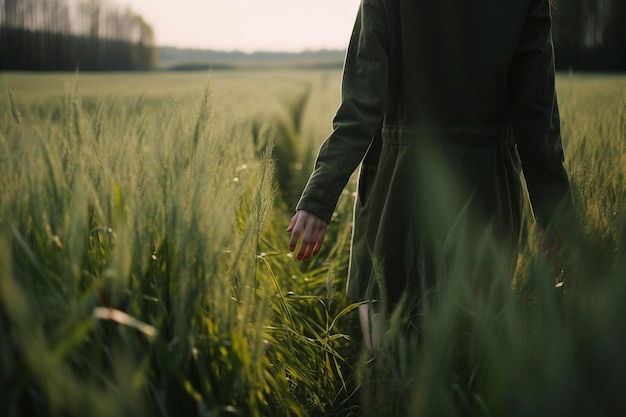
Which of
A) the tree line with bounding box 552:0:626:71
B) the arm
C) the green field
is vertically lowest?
the green field

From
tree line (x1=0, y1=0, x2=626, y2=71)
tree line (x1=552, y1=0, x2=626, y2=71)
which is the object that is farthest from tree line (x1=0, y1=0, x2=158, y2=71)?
tree line (x1=552, y1=0, x2=626, y2=71)

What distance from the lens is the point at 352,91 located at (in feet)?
4.43

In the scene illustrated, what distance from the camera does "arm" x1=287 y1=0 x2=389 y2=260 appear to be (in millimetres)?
1272

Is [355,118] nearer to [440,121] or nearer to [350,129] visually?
[350,129]

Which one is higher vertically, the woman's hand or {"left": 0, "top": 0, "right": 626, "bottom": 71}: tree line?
{"left": 0, "top": 0, "right": 626, "bottom": 71}: tree line

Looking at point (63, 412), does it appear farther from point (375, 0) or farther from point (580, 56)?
point (580, 56)

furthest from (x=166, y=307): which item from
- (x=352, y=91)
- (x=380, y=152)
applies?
(x=380, y=152)

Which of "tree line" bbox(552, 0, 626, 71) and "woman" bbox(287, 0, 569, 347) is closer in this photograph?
"woman" bbox(287, 0, 569, 347)

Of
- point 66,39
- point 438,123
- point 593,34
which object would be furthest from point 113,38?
point 438,123

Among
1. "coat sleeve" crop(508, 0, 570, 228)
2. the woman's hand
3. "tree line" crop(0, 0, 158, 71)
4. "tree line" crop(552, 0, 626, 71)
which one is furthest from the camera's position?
"tree line" crop(0, 0, 158, 71)

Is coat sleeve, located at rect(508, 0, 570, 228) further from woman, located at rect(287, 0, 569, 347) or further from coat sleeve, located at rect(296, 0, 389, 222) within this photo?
coat sleeve, located at rect(296, 0, 389, 222)

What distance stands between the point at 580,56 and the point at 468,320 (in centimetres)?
3219

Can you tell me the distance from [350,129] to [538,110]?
0.52 meters

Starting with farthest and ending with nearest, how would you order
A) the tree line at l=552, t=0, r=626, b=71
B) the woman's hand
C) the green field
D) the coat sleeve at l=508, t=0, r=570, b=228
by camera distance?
the tree line at l=552, t=0, r=626, b=71 < the coat sleeve at l=508, t=0, r=570, b=228 < the woman's hand < the green field
